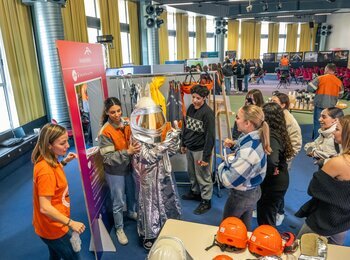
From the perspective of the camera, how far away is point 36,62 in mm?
5895

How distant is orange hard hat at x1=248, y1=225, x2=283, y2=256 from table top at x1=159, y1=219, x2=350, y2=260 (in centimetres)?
5

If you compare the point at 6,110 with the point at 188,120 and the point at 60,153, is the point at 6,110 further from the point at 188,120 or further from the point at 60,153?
the point at 60,153

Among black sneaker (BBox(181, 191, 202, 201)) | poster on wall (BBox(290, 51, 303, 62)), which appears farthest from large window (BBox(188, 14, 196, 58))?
black sneaker (BBox(181, 191, 202, 201))

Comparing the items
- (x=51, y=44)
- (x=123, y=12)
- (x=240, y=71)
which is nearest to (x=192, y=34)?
(x=240, y=71)

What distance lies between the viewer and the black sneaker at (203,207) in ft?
10.5

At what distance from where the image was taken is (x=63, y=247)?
5.96 feet

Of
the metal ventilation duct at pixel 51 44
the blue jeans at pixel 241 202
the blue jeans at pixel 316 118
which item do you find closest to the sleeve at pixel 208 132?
the blue jeans at pixel 241 202

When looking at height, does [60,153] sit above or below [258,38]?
below

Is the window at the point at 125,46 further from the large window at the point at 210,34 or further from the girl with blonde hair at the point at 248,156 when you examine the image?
the girl with blonde hair at the point at 248,156

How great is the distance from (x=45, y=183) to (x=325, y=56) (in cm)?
1626

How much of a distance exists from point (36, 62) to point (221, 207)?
5.01m

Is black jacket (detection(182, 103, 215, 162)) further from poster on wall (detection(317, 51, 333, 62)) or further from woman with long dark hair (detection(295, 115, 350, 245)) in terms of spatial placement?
poster on wall (detection(317, 51, 333, 62))

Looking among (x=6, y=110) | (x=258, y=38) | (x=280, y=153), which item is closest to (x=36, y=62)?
(x=6, y=110)

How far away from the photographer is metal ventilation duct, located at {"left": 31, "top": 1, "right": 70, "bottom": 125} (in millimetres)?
5227
